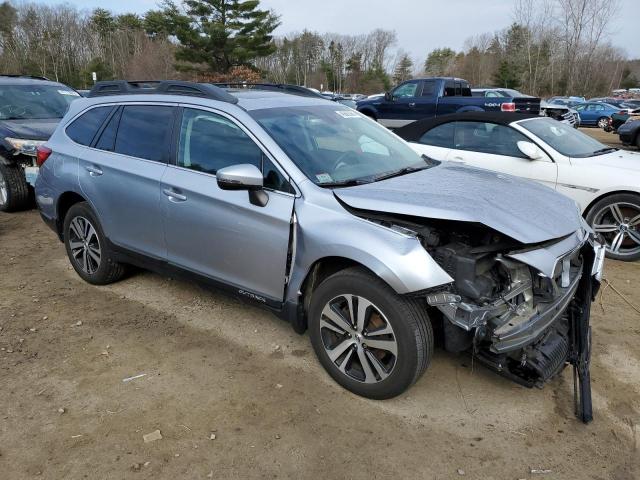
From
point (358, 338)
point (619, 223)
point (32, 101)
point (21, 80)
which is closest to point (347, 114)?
point (358, 338)

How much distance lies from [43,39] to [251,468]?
78.4m

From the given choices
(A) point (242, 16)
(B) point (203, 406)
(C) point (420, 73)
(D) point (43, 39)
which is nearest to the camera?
(B) point (203, 406)

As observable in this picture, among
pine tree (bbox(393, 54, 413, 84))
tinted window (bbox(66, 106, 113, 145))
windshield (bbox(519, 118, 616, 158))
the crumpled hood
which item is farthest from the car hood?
pine tree (bbox(393, 54, 413, 84))

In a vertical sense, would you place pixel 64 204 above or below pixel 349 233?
below

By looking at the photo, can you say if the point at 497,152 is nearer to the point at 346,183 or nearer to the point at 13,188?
the point at 346,183

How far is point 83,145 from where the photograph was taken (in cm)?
452

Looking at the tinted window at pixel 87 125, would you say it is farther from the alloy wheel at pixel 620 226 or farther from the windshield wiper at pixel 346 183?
the alloy wheel at pixel 620 226

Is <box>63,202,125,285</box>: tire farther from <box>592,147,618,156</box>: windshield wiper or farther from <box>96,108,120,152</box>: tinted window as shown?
<box>592,147,618,156</box>: windshield wiper

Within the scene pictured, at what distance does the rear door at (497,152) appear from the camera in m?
6.02

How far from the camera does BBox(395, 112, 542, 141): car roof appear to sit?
6.50 m

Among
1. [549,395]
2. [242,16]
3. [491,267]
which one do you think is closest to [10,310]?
[491,267]

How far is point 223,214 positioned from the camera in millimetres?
3430

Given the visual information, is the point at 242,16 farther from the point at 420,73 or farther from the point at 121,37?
the point at 420,73

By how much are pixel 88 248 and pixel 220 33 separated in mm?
42299
